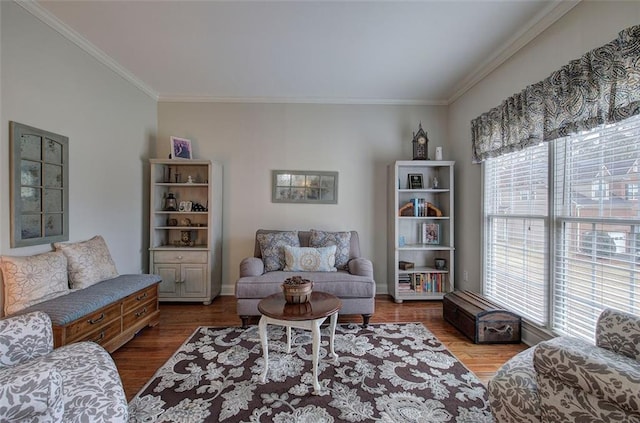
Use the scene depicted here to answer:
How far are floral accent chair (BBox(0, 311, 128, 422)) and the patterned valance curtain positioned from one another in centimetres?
306

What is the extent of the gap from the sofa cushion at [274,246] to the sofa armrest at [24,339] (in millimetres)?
1914

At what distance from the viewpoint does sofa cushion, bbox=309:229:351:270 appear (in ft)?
10.9

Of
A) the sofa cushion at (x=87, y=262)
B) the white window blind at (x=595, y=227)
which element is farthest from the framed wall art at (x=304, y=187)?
the white window blind at (x=595, y=227)

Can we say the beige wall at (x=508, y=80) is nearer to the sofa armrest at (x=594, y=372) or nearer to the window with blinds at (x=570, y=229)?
the window with blinds at (x=570, y=229)

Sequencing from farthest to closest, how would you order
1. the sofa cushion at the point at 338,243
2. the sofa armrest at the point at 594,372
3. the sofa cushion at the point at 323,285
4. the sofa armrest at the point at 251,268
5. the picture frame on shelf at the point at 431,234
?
the picture frame on shelf at the point at 431,234
the sofa cushion at the point at 338,243
the sofa armrest at the point at 251,268
the sofa cushion at the point at 323,285
the sofa armrest at the point at 594,372

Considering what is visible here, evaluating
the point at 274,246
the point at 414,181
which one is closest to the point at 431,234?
the point at 414,181

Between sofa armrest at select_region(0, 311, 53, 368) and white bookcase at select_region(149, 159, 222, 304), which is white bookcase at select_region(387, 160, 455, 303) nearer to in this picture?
white bookcase at select_region(149, 159, 222, 304)

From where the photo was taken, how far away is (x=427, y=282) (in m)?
3.67

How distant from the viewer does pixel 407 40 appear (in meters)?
2.48

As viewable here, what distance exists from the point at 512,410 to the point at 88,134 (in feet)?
12.9

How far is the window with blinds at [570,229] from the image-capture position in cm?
171

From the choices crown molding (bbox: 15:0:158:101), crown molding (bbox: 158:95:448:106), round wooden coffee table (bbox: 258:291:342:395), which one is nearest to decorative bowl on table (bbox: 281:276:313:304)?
round wooden coffee table (bbox: 258:291:342:395)

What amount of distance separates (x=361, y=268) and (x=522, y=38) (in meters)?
2.62

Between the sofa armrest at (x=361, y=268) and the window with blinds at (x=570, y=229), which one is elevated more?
the window with blinds at (x=570, y=229)
